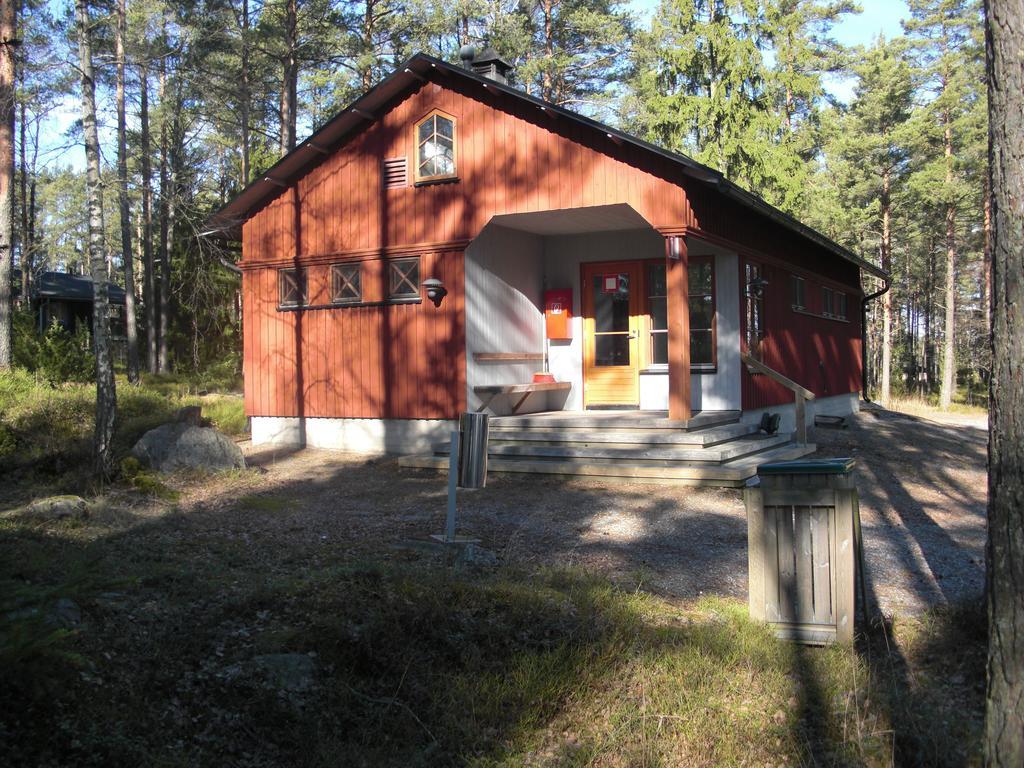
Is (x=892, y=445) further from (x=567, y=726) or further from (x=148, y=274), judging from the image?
(x=148, y=274)

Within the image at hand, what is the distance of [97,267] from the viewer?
34.6 feet

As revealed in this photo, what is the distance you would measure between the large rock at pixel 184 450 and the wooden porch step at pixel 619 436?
3750 mm

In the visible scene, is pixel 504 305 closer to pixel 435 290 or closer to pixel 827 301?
pixel 435 290

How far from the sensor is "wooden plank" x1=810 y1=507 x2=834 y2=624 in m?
5.14

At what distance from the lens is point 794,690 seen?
4.55 meters

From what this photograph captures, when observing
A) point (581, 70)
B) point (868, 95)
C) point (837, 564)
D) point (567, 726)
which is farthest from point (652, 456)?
point (868, 95)

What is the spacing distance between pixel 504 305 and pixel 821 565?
9387mm

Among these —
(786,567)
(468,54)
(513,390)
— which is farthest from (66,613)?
(468,54)

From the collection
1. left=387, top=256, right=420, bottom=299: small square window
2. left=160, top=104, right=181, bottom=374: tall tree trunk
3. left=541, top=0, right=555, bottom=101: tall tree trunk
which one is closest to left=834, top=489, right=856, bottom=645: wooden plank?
left=387, top=256, right=420, bottom=299: small square window

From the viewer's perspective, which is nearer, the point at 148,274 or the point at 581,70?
the point at 148,274

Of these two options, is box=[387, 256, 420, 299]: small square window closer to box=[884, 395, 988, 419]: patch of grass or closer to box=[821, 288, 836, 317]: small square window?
box=[821, 288, 836, 317]: small square window

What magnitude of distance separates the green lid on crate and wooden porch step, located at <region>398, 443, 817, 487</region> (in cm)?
514

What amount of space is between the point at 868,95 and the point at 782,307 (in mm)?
21064

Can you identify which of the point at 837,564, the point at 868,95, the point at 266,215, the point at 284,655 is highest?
the point at 868,95
